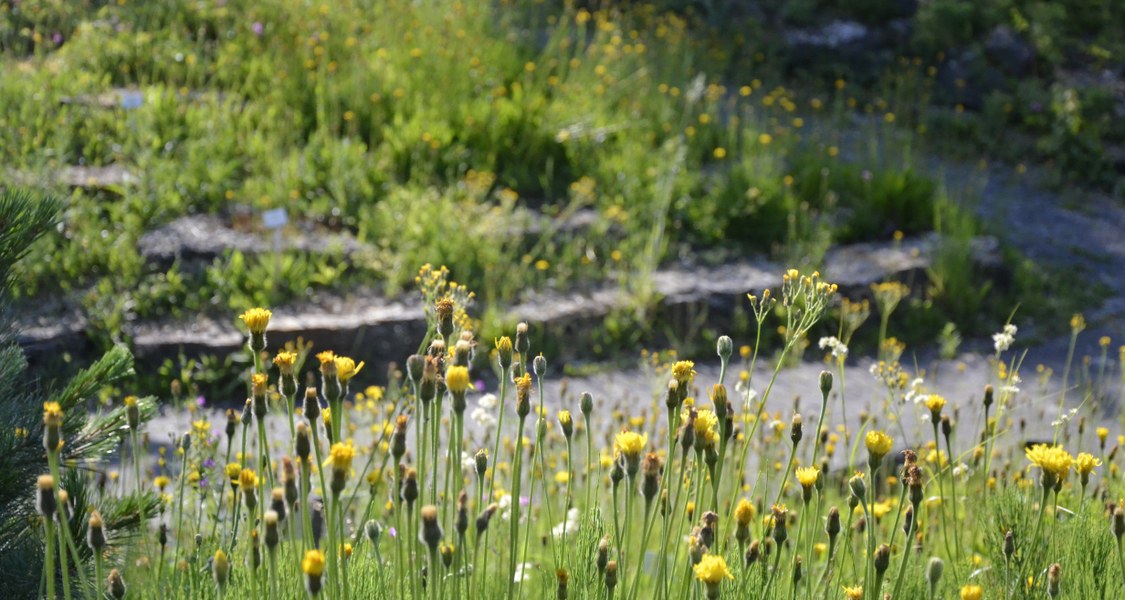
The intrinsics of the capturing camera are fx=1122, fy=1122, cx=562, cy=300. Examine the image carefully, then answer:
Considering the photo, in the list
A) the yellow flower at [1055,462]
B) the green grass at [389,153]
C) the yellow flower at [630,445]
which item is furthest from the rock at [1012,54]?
the yellow flower at [630,445]

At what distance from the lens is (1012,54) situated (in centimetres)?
984

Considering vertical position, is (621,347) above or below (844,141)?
below

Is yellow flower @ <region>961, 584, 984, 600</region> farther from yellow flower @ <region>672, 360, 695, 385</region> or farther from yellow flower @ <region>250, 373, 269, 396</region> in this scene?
yellow flower @ <region>250, 373, 269, 396</region>

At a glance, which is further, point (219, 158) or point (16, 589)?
point (219, 158)

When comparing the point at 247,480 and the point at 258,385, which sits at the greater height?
the point at 258,385

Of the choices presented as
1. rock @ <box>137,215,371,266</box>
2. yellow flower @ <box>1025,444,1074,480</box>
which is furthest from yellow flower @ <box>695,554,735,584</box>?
rock @ <box>137,215,371,266</box>

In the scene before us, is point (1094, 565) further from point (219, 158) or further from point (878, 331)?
point (219, 158)

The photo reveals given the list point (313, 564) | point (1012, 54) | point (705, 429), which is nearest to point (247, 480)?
point (313, 564)

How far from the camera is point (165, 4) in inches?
294

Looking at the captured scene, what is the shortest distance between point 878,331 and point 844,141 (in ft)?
8.88

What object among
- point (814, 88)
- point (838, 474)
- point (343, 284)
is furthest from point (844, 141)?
point (838, 474)

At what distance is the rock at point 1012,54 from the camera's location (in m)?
9.82

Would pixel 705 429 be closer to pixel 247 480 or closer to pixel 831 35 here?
pixel 247 480

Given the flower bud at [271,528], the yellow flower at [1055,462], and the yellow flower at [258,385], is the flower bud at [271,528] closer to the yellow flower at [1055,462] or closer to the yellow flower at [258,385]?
the yellow flower at [258,385]
